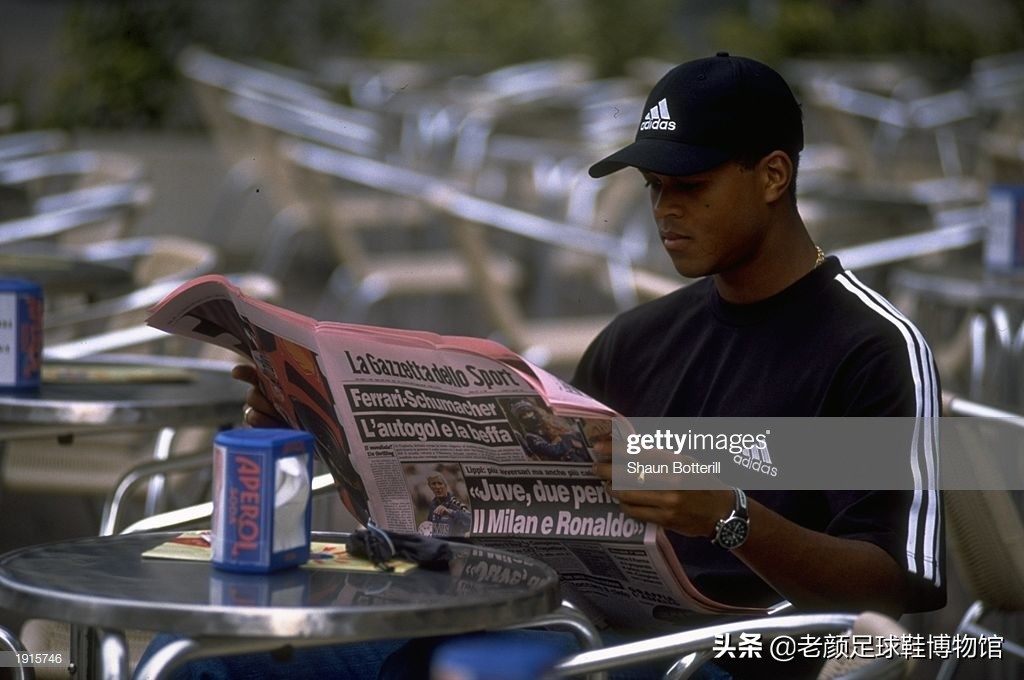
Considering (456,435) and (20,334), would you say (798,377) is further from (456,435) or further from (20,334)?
(20,334)

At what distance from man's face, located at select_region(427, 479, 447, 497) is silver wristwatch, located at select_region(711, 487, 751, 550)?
308mm

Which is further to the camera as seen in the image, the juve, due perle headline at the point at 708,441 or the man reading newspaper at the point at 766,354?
the juve, due perle headline at the point at 708,441

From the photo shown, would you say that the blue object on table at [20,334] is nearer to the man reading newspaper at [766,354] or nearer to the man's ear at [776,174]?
the man reading newspaper at [766,354]

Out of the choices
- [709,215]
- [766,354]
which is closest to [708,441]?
[766,354]

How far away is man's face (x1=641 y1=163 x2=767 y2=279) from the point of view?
207 cm

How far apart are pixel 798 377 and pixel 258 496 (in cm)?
78

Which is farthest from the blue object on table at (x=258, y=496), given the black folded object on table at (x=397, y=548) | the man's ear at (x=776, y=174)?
the man's ear at (x=776, y=174)

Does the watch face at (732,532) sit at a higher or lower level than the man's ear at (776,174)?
lower

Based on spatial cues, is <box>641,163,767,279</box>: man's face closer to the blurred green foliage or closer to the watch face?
the watch face

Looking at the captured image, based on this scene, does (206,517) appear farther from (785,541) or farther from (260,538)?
(785,541)

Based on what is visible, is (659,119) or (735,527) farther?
(659,119)
